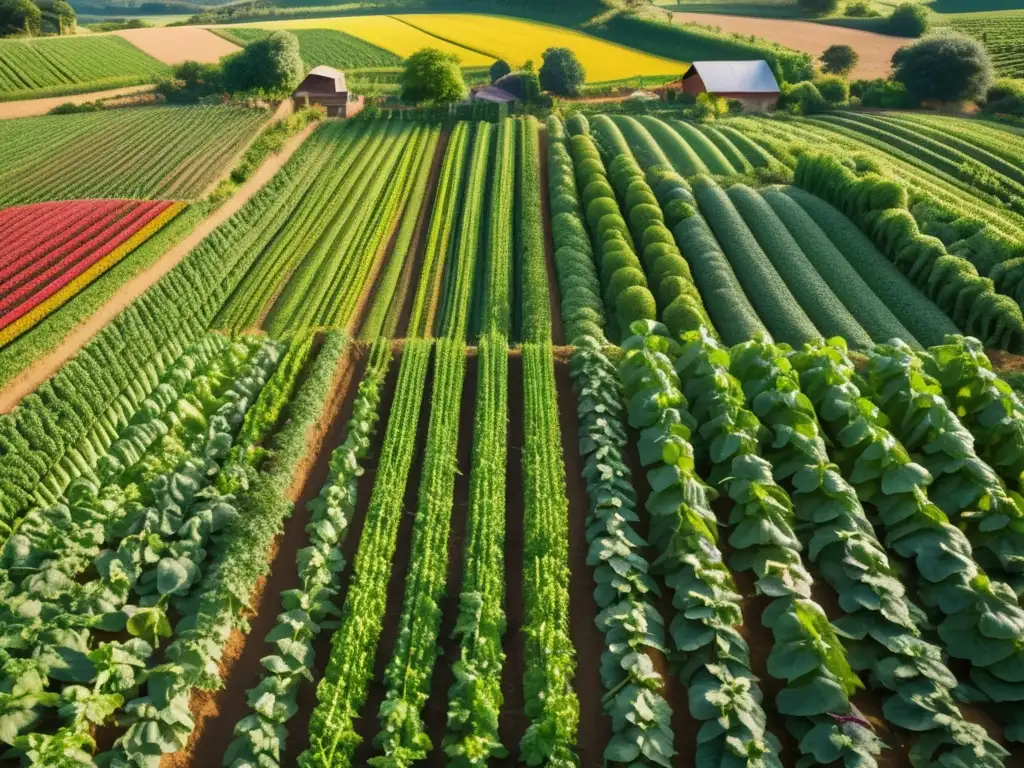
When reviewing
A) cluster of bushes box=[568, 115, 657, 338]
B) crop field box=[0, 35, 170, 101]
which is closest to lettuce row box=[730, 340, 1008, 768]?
cluster of bushes box=[568, 115, 657, 338]

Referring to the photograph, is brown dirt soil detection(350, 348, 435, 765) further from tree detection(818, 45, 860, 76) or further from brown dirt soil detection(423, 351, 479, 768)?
tree detection(818, 45, 860, 76)

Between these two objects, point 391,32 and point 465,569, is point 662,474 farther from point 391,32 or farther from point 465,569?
point 391,32

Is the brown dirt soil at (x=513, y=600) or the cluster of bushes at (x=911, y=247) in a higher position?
the cluster of bushes at (x=911, y=247)

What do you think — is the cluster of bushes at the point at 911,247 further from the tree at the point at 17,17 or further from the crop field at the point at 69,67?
the tree at the point at 17,17

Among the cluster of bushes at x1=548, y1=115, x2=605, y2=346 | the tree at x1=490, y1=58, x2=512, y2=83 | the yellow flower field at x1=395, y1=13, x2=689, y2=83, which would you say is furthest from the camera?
the yellow flower field at x1=395, y1=13, x2=689, y2=83

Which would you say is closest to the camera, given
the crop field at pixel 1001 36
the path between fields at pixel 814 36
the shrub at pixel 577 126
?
the shrub at pixel 577 126

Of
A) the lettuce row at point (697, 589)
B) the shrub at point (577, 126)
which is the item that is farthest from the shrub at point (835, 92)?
the lettuce row at point (697, 589)
